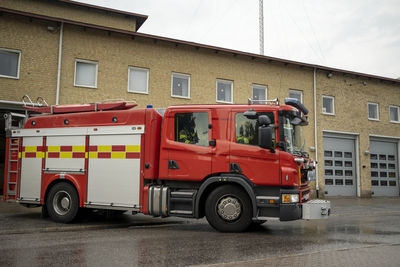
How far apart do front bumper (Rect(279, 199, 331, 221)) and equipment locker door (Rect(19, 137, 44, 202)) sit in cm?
594

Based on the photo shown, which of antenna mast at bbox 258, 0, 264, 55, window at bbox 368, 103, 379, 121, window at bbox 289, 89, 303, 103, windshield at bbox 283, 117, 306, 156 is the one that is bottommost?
windshield at bbox 283, 117, 306, 156

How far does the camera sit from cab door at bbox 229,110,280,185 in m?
7.91

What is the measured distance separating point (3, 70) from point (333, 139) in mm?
16736

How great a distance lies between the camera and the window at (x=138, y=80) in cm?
1753

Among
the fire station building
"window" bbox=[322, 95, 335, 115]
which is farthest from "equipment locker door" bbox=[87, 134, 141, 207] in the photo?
"window" bbox=[322, 95, 335, 115]

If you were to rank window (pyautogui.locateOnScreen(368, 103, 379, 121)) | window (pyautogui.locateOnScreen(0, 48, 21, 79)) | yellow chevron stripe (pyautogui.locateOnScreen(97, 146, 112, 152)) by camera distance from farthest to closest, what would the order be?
window (pyautogui.locateOnScreen(368, 103, 379, 121)), window (pyautogui.locateOnScreen(0, 48, 21, 79)), yellow chevron stripe (pyautogui.locateOnScreen(97, 146, 112, 152))

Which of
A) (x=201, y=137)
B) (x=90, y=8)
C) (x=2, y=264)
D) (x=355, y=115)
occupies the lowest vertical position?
(x=2, y=264)

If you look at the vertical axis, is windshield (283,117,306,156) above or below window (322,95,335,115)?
below

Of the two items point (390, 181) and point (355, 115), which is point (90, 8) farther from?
point (390, 181)

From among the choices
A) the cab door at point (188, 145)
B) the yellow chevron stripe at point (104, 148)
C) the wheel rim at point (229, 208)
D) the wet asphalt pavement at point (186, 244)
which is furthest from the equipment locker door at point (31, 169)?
the wheel rim at point (229, 208)

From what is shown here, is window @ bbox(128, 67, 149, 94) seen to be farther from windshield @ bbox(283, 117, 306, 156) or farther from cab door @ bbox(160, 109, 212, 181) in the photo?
windshield @ bbox(283, 117, 306, 156)

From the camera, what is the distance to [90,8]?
807 inches

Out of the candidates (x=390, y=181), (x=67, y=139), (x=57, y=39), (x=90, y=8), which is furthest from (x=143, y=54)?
(x=390, y=181)

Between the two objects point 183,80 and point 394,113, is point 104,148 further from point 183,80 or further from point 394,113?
point 394,113
